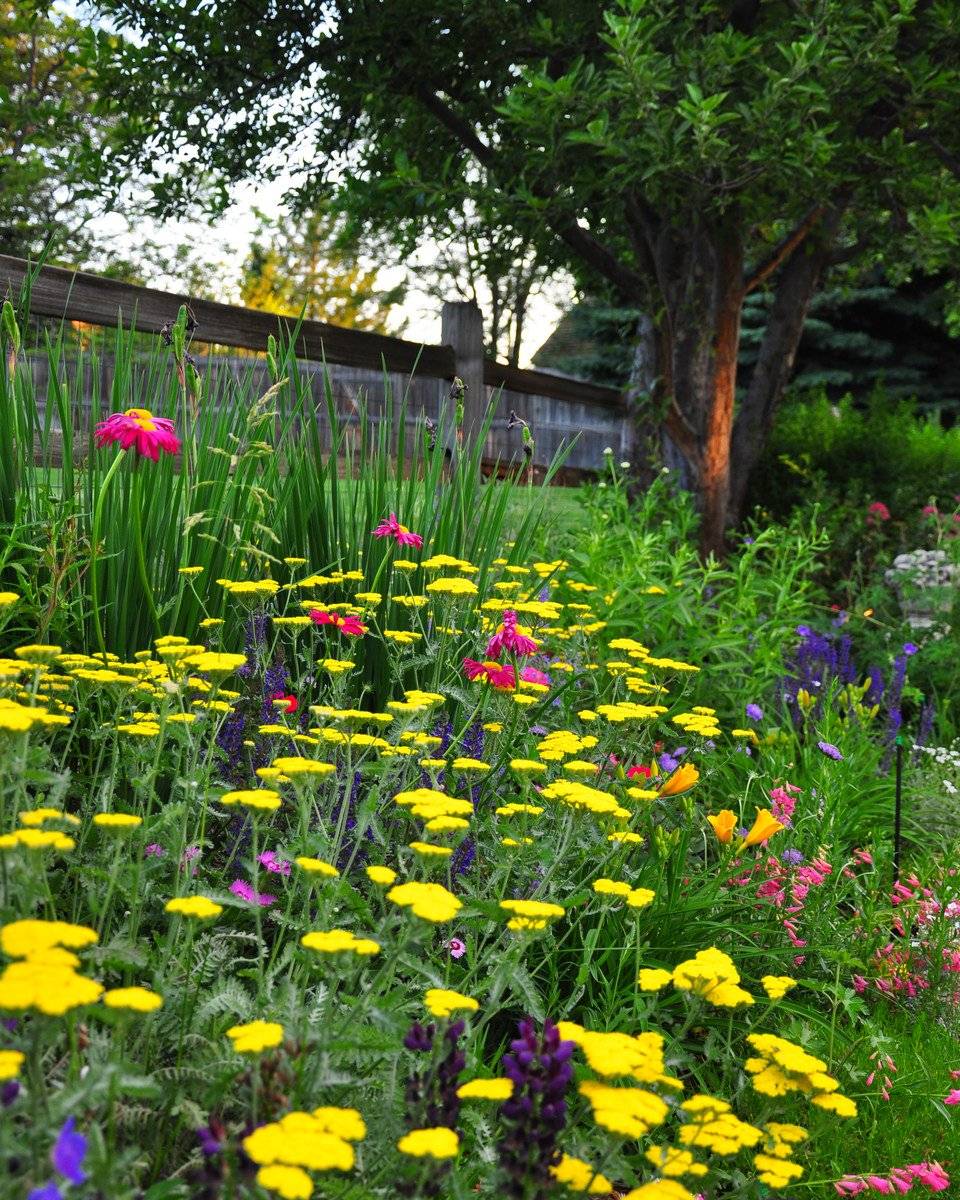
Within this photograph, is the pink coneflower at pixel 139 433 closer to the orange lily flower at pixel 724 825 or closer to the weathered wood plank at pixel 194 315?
the weathered wood plank at pixel 194 315

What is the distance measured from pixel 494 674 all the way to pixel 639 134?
486 centimetres

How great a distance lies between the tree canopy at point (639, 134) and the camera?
21.2 ft

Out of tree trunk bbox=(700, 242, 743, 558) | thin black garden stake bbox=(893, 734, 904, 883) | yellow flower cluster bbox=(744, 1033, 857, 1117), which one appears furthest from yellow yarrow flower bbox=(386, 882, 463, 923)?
tree trunk bbox=(700, 242, 743, 558)

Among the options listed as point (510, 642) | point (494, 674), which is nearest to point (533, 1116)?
point (494, 674)

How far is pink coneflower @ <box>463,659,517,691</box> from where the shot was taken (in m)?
2.51

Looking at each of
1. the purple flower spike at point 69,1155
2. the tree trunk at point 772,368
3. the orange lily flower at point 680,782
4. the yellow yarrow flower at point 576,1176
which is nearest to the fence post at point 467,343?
the tree trunk at point 772,368

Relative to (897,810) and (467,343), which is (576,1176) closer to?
(897,810)

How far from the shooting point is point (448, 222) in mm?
7457

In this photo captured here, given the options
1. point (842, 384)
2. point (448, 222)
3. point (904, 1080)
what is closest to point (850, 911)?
A: point (904, 1080)

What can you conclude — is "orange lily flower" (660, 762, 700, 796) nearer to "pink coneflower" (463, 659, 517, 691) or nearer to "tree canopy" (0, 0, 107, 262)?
"pink coneflower" (463, 659, 517, 691)

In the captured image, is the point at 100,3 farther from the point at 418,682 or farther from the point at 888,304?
the point at 888,304

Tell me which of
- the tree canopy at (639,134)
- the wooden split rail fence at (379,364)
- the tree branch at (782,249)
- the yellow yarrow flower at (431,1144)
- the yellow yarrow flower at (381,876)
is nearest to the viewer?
the yellow yarrow flower at (431,1144)

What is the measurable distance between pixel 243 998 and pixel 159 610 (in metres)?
1.38

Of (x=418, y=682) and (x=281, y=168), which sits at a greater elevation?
(x=281, y=168)
